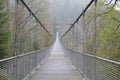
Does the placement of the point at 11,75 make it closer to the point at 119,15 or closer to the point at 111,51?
the point at 111,51

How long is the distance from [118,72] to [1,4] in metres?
14.3

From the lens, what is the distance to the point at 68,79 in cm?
1048

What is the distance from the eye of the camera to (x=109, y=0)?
16.9 meters

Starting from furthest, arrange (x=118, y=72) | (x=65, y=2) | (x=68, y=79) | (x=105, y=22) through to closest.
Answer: (x=65, y=2) → (x=105, y=22) → (x=68, y=79) → (x=118, y=72)

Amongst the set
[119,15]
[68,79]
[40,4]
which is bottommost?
[68,79]

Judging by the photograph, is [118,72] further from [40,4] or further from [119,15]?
[40,4]

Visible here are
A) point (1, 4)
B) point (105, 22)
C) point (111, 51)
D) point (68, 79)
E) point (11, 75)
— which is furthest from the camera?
point (105, 22)

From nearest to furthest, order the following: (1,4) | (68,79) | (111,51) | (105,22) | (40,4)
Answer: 1. (68,79)
2. (111,51)
3. (1,4)
4. (105,22)
5. (40,4)

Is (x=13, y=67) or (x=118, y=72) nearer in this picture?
(x=118, y=72)

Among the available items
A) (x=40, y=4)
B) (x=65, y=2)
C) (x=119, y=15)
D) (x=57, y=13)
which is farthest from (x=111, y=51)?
(x=57, y=13)

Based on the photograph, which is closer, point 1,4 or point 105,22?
point 1,4

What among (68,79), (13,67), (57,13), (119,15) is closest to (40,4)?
(119,15)

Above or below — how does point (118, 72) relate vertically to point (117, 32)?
below

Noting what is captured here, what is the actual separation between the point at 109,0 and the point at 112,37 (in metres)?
1.95
